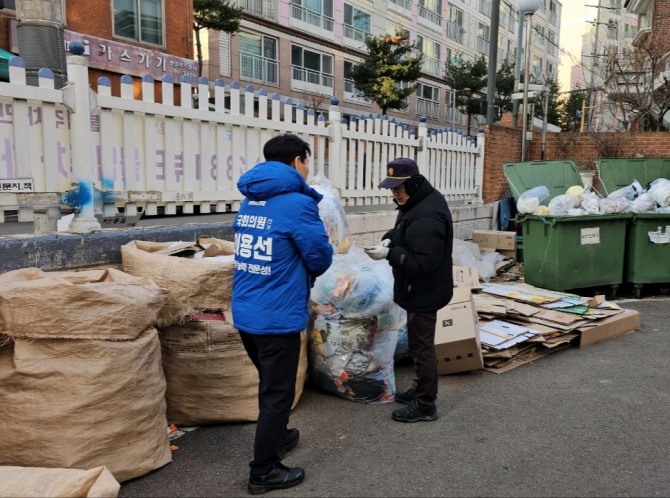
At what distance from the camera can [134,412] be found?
2.74 metres

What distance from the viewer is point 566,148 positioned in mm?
11250

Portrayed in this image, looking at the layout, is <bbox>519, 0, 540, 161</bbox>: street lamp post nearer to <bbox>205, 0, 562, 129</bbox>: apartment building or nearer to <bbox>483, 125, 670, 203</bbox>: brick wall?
<bbox>483, 125, 670, 203</bbox>: brick wall

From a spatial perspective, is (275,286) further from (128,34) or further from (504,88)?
(504,88)

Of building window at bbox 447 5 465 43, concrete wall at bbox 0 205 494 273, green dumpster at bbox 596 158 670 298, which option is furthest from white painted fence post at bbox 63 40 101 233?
building window at bbox 447 5 465 43

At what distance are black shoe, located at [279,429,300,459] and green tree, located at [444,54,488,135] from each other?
107ft

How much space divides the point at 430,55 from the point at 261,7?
50.9 ft

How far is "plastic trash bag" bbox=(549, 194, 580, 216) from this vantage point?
6.94 metres

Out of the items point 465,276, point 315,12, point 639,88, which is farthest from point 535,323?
point 315,12

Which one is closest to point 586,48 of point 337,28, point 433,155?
point 337,28

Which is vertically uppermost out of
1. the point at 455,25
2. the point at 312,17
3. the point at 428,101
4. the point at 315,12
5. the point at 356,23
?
the point at 455,25

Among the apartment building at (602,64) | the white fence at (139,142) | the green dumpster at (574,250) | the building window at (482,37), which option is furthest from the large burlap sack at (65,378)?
the building window at (482,37)

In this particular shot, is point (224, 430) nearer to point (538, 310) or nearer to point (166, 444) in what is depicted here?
point (166, 444)

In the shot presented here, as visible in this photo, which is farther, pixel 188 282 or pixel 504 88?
pixel 504 88

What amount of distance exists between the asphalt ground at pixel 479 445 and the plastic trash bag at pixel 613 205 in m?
3.02
